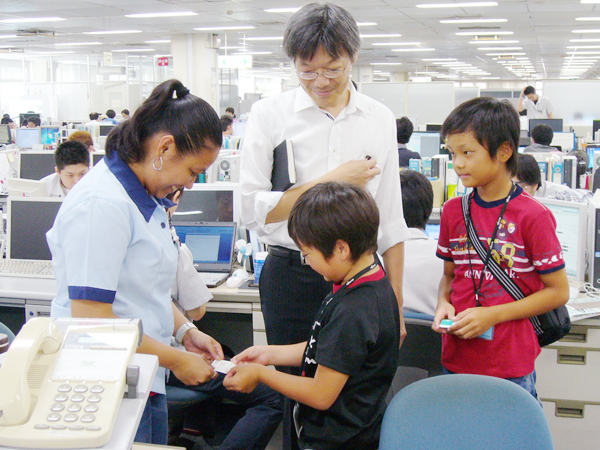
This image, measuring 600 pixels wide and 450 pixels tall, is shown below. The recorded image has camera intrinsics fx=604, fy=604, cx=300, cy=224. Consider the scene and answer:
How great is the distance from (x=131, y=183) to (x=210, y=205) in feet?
6.45

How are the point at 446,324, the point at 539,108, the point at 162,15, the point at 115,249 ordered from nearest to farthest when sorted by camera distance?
the point at 115,249
the point at 446,324
the point at 539,108
the point at 162,15

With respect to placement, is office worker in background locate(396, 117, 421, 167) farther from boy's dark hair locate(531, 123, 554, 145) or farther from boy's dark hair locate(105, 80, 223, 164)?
boy's dark hair locate(105, 80, 223, 164)

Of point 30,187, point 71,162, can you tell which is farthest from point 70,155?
point 30,187

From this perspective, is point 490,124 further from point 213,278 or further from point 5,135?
point 5,135

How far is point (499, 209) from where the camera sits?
167 centimetres

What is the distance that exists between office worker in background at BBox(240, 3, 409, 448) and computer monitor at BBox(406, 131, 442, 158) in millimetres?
5776

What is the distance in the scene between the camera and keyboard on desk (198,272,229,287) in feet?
9.29

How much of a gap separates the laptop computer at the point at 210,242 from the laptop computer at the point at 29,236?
0.62 m

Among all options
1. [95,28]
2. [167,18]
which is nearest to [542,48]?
[167,18]

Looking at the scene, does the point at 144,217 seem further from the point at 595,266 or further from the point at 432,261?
the point at 595,266

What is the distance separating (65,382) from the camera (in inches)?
30.4

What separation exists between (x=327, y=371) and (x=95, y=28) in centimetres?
1140

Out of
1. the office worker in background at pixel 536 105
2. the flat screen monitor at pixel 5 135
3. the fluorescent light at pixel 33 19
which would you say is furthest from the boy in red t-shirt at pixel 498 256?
the fluorescent light at pixel 33 19

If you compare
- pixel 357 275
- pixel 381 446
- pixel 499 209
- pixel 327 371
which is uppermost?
pixel 499 209
